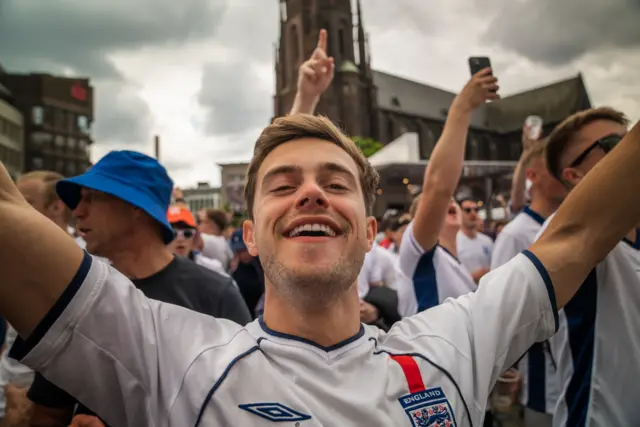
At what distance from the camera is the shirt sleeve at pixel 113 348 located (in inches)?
47.6

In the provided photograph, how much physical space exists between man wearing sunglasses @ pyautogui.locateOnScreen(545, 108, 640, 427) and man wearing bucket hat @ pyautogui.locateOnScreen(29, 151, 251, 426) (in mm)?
1441

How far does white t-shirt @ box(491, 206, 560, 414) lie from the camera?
266 cm

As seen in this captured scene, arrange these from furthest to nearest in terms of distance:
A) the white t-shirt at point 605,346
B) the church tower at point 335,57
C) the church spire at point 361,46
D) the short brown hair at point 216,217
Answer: the church spire at point 361,46 → the church tower at point 335,57 → the short brown hair at point 216,217 → the white t-shirt at point 605,346

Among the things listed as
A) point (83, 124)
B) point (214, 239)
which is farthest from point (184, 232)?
point (83, 124)

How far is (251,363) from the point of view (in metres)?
1.38

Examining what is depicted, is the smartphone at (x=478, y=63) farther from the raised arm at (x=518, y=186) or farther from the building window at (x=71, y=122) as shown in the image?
the building window at (x=71, y=122)

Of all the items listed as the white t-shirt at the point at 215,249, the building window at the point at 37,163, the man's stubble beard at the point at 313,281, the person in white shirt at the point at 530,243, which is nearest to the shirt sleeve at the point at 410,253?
the person in white shirt at the point at 530,243

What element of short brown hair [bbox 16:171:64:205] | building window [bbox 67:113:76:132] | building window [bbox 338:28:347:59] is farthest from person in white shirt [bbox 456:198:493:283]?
building window [bbox 338:28:347:59]

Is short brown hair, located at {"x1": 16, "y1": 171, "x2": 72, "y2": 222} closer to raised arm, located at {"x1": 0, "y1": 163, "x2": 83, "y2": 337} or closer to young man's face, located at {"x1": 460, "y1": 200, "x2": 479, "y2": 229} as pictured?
raised arm, located at {"x1": 0, "y1": 163, "x2": 83, "y2": 337}

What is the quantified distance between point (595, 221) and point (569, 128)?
77cm

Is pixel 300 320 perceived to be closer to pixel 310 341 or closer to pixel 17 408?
pixel 310 341

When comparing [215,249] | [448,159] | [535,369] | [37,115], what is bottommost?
[535,369]

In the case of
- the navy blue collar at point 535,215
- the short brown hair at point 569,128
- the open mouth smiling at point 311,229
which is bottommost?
the open mouth smiling at point 311,229

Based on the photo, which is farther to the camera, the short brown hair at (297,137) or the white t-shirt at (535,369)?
the white t-shirt at (535,369)
